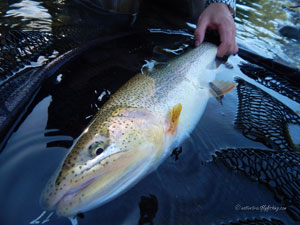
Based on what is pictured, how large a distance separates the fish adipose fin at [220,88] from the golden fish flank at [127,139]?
2cm

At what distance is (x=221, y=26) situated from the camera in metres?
2.91

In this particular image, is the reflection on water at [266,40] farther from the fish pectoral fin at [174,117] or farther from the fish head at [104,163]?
the fish head at [104,163]

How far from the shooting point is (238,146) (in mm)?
1802

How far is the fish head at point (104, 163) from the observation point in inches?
45.3

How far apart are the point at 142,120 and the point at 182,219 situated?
0.71 metres

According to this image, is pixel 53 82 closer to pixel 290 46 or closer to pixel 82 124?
pixel 82 124

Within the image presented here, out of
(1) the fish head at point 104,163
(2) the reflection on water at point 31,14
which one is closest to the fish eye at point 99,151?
(1) the fish head at point 104,163

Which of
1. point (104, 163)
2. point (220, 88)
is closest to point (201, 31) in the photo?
point (220, 88)

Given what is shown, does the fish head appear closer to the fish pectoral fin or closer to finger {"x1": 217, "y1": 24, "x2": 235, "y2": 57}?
the fish pectoral fin

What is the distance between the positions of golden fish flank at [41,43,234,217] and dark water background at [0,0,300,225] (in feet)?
0.32

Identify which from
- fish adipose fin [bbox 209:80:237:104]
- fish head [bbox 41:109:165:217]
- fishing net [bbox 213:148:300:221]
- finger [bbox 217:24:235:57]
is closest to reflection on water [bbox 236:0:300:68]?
finger [bbox 217:24:235:57]

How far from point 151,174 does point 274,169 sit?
2.71 feet

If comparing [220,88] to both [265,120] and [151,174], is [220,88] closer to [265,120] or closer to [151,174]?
[265,120]

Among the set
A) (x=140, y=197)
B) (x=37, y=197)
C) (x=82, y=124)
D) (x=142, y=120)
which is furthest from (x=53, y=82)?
(x=140, y=197)
